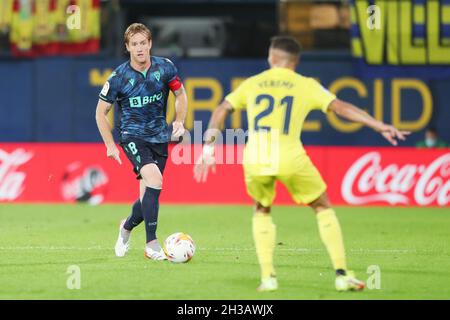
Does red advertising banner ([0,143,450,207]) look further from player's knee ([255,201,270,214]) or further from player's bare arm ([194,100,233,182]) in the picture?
player's bare arm ([194,100,233,182])

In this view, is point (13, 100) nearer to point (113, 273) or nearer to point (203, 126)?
point (203, 126)

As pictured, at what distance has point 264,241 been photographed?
9.38m

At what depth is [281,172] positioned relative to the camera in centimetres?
931

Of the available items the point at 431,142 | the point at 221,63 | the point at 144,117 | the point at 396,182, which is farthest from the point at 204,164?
the point at 221,63

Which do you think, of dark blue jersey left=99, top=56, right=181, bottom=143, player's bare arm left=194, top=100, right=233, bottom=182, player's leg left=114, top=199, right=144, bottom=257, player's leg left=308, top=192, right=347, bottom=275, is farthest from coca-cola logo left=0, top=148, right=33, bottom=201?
player's leg left=308, top=192, right=347, bottom=275

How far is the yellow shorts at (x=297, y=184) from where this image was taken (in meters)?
9.35

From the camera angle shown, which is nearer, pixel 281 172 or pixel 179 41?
pixel 281 172

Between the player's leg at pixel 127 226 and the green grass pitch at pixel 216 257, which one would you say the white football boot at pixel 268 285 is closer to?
the green grass pitch at pixel 216 257

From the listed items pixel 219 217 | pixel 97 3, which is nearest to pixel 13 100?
pixel 97 3

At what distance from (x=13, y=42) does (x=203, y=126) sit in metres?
4.29

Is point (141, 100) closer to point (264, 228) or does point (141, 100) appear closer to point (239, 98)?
point (239, 98)

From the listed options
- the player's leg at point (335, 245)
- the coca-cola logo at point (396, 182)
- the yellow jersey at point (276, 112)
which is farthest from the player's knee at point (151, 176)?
the coca-cola logo at point (396, 182)

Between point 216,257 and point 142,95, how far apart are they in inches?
72.5

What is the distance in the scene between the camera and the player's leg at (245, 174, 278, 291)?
938 centimetres
